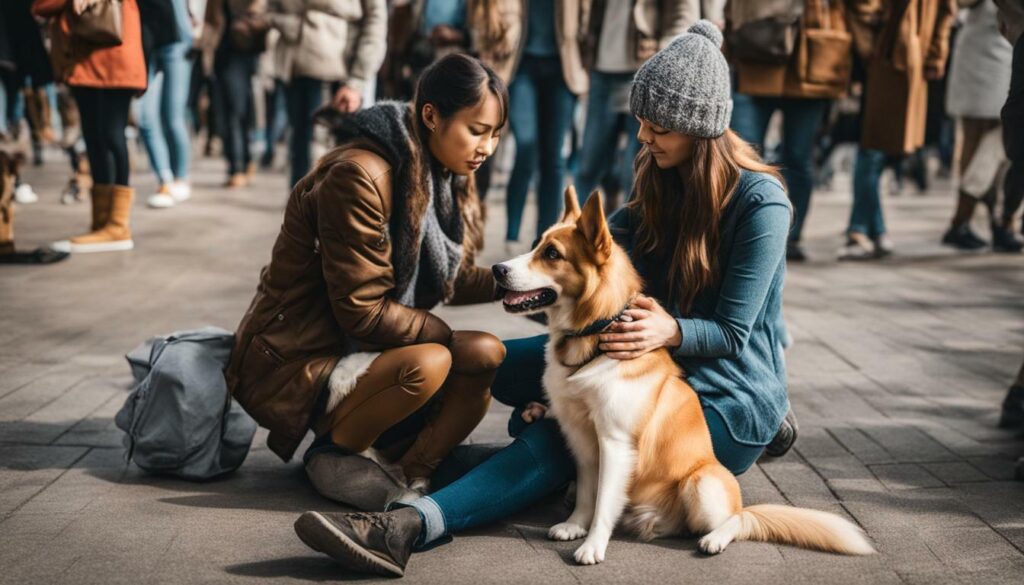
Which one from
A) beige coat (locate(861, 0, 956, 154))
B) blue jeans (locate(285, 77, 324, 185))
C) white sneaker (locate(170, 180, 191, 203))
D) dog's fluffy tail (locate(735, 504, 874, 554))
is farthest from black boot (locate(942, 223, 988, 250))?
white sneaker (locate(170, 180, 191, 203))

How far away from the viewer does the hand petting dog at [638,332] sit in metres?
3.04

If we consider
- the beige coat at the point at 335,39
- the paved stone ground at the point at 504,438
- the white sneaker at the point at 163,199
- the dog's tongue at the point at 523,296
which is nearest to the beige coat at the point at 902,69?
the paved stone ground at the point at 504,438

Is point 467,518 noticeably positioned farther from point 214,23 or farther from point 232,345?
point 214,23

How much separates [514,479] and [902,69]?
16.4ft

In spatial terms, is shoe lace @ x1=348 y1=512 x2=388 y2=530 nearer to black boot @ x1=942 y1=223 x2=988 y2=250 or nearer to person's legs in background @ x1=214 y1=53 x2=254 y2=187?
black boot @ x1=942 y1=223 x2=988 y2=250

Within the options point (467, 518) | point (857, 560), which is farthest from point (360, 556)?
point (857, 560)

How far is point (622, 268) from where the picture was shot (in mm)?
3127

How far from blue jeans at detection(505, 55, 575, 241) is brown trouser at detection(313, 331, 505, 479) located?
3.24m

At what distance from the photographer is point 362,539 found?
2.82 metres

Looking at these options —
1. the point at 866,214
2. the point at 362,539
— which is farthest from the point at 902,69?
the point at 362,539

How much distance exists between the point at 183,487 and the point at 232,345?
0.48 meters

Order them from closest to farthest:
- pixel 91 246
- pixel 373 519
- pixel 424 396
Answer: pixel 373 519, pixel 424 396, pixel 91 246

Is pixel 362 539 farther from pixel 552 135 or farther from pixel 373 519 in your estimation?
pixel 552 135

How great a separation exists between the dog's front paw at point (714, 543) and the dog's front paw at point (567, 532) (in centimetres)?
35
